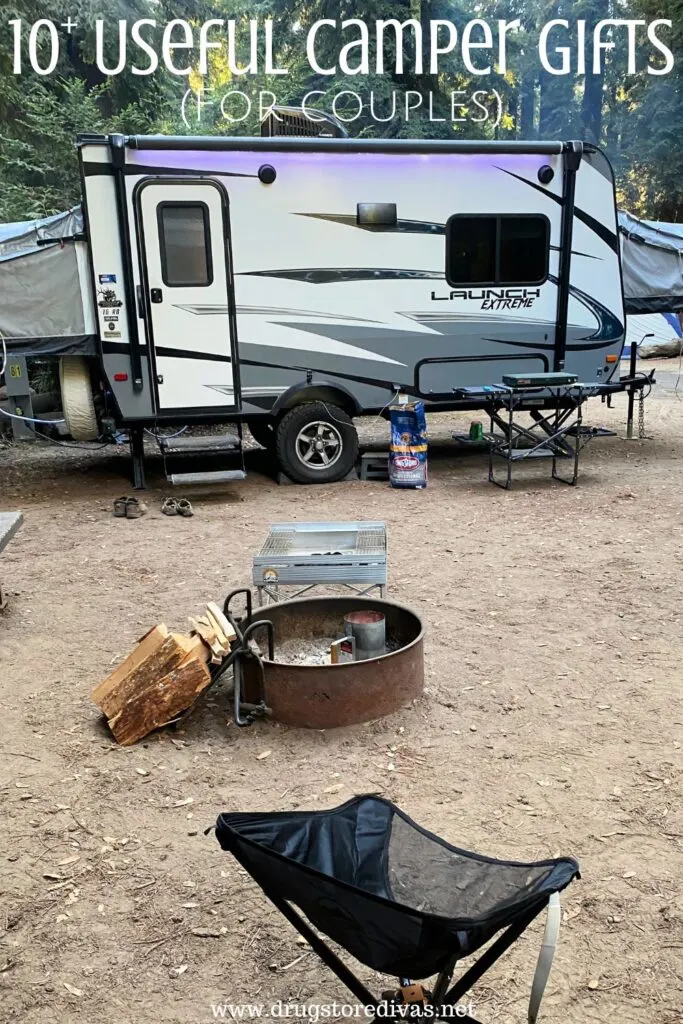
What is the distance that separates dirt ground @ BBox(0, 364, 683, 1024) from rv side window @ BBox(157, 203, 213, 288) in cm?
242

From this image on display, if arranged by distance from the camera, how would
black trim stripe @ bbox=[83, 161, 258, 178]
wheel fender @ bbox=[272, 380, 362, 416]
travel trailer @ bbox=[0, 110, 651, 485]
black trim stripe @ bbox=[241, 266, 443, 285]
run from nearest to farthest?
black trim stripe @ bbox=[83, 161, 258, 178] → travel trailer @ bbox=[0, 110, 651, 485] → black trim stripe @ bbox=[241, 266, 443, 285] → wheel fender @ bbox=[272, 380, 362, 416]

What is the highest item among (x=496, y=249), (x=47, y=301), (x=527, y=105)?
(x=527, y=105)

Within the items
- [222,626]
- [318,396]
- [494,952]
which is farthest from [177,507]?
[494,952]

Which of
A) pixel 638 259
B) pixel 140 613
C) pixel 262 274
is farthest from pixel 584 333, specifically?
pixel 140 613

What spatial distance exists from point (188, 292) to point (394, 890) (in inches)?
244

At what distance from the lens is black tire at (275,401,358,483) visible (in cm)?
Result: 784

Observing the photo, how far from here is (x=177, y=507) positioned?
279 inches

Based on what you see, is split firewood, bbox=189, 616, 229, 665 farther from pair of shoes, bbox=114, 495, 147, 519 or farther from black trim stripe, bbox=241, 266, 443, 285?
black trim stripe, bbox=241, 266, 443, 285

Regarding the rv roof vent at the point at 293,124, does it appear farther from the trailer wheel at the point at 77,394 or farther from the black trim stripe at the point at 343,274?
the trailer wheel at the point at 77,394

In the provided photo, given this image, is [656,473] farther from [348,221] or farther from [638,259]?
[348,221]

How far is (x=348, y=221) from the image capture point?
7645mm

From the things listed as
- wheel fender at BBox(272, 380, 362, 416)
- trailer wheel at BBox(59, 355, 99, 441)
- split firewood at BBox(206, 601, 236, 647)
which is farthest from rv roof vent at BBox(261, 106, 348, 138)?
split firewood at BBox(206, 601, 236, 647)

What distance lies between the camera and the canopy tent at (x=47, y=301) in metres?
7.00

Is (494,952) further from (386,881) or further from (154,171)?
(154,171)
